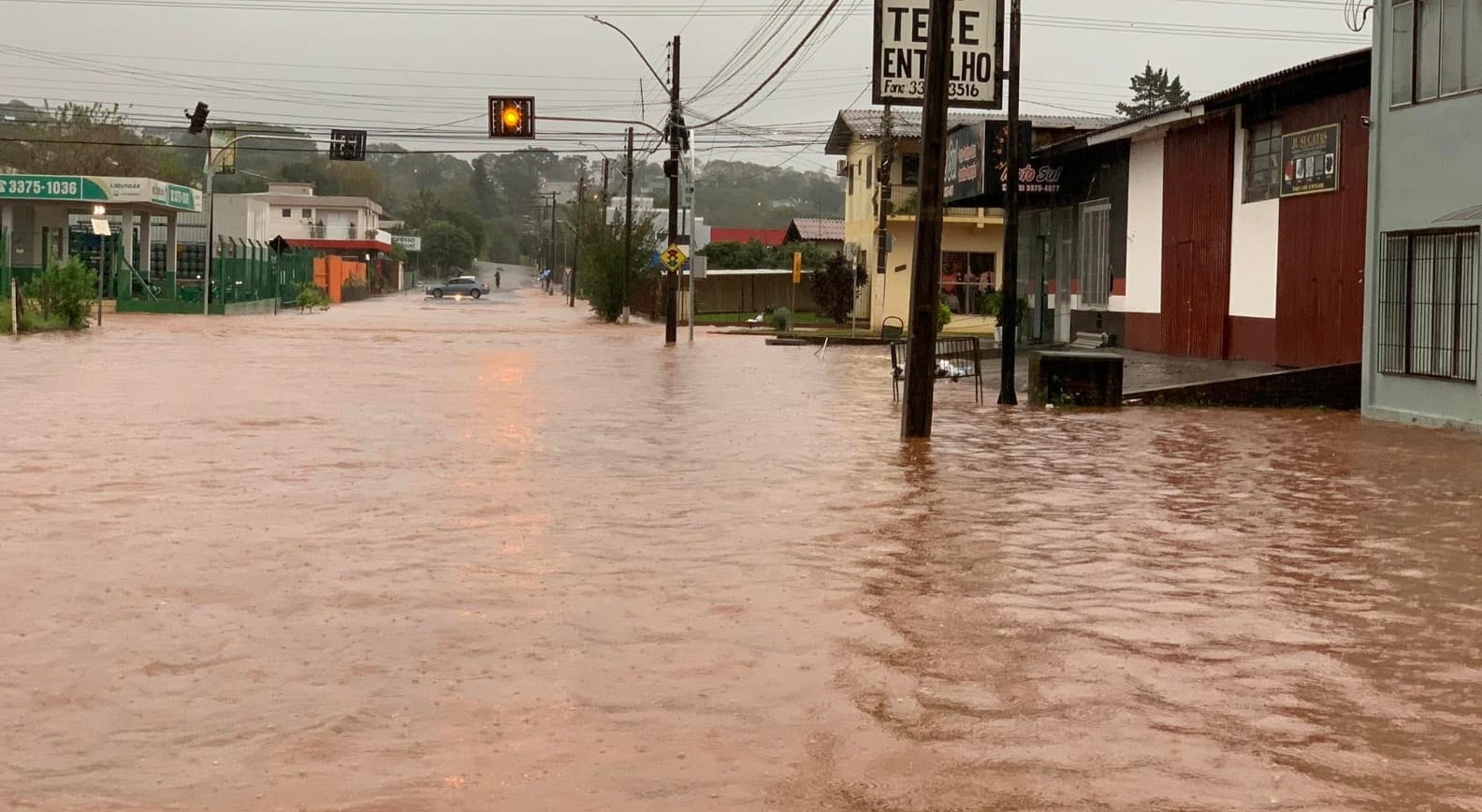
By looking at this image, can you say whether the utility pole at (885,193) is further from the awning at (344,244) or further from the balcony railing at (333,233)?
the balcony railing at (333,233)

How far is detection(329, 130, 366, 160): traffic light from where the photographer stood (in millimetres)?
61812

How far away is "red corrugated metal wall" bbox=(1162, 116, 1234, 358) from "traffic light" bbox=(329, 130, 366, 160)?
36.0m

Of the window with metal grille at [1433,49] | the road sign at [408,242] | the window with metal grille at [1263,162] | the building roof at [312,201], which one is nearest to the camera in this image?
the window with metal grille at [1433,49]

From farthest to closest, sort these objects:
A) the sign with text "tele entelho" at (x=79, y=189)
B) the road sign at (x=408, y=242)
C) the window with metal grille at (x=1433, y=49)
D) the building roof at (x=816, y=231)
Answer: the road sign at (x=408, y=242) < the building roof at (x=816, y=231) < the sign with text "tele entelho" at (x=79, y=189) < the window with metal grille at (x=1433, y=49)

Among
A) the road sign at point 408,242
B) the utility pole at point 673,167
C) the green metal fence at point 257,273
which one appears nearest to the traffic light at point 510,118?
the utility pole at point 673,167

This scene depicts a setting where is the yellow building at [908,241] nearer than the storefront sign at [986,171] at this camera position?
No

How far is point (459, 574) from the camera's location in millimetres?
9922

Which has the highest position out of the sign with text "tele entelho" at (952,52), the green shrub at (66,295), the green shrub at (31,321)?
the sign with text "tele entelho" at (952,52)

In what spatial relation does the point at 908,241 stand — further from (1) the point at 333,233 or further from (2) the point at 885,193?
(1) the point at 333,233

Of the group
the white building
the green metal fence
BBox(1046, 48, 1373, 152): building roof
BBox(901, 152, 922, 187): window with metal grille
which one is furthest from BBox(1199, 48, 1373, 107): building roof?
the white building

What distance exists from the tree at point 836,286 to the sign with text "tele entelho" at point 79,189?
984 inches

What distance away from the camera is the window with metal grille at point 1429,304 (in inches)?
790

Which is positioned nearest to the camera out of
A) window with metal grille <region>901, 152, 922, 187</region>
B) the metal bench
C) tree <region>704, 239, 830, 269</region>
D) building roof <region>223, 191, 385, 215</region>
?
the metal bench

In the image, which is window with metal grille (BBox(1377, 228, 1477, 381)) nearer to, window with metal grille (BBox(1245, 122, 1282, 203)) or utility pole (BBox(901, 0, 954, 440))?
utility pole (BBox(901, 0, 954, 440))
